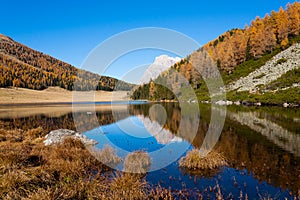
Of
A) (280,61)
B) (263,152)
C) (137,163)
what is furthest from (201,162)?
(280,61)

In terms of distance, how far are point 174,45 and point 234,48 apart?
95.5 meters

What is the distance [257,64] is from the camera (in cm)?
9425

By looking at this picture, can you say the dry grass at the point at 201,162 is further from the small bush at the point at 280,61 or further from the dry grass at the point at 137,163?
the small bush at the point at 280,61

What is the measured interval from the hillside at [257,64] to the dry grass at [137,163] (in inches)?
1962

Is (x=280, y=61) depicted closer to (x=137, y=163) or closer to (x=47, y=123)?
(x=47, y=123)

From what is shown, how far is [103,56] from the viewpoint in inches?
920

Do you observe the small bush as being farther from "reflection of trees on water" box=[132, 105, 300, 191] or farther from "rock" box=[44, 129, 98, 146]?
"rock" box=[44, 129, 98, 146]

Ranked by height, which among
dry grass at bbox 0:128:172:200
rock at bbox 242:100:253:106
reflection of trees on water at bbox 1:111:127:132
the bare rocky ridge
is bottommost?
reflection of trees on water at bbox 1:111:127:132

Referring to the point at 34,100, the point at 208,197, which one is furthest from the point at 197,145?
the point at 34,100

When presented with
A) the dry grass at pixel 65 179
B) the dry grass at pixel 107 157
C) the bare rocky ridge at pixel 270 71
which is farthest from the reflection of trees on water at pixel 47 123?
the bare rocky ridge at pixel 270 71

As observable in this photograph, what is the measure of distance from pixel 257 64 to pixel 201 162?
92.5 metres

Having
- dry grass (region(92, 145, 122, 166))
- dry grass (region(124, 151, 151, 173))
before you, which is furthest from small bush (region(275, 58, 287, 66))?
dry grass (region(92, 145, 122, 166))

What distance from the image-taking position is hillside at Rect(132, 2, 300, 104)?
6569cm

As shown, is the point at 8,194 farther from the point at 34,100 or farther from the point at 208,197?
the point at 34,100
